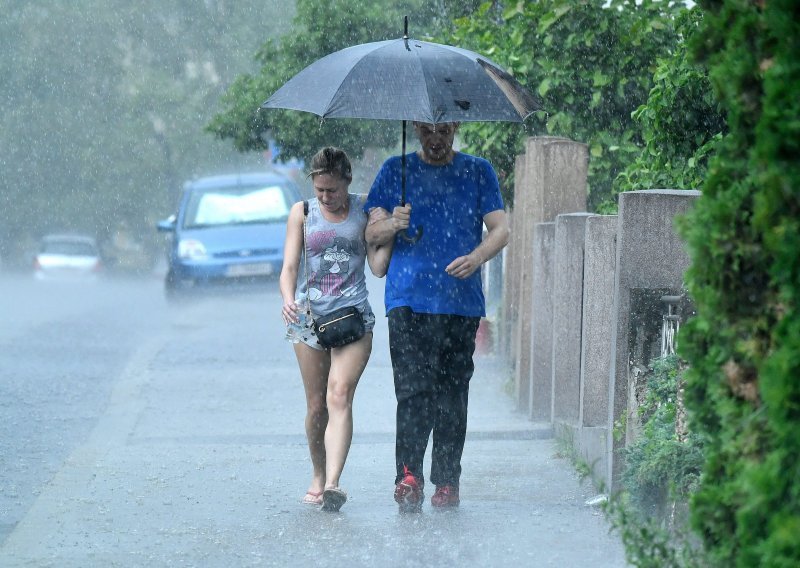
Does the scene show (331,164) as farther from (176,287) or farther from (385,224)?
(176,287)

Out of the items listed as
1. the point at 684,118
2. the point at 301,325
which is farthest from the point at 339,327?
the point at 684,118

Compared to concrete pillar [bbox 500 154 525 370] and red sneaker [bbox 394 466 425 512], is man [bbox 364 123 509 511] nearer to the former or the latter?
red sneaker [bbox 394 466 425 512]

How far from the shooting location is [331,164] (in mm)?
6184

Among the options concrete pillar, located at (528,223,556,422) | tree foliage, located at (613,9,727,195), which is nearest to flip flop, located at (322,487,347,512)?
tree foliage, located at (613,9,727,195)

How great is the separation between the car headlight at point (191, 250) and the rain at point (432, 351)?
0.17m

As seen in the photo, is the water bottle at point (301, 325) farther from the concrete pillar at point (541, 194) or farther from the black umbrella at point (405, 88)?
the concrete pillar at point (541, 194)

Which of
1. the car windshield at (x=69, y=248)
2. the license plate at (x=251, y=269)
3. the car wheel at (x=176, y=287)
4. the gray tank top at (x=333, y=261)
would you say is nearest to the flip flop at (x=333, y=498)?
the gray tank top at (x=333, y=261)

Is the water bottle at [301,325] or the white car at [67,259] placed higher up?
the water bottle at [301,325]

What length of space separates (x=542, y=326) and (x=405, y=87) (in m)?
2.83

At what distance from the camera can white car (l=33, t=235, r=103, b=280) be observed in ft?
122

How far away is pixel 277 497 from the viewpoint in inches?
267

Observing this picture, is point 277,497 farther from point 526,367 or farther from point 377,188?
point 526,367

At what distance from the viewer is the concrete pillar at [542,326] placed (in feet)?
28.6

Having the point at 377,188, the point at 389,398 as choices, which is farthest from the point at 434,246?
the point at 389,398
